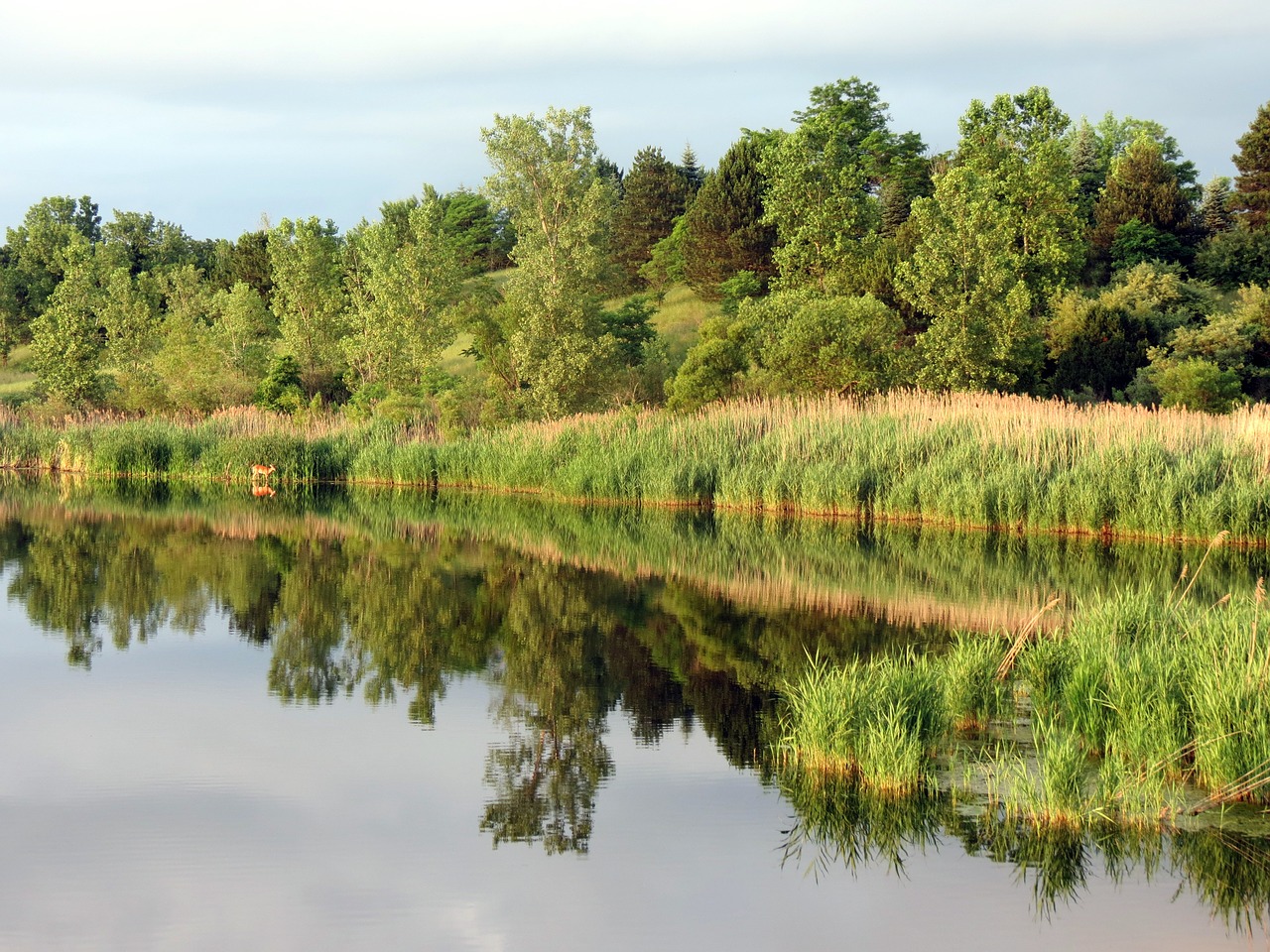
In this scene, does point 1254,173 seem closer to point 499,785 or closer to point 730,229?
point 730,229

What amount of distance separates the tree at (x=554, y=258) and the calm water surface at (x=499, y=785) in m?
19.0

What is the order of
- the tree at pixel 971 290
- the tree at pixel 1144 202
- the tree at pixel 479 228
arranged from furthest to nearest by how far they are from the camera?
the tree at pixel 479 228, the tree at pixel 1144 202, the tree at pixel 971 290

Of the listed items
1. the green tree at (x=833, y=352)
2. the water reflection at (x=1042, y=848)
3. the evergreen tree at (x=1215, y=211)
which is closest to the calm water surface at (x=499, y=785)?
the water reflection at (x=1042, y=848)

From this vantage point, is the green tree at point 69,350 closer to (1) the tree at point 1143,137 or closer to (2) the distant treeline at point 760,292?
(2) the distant treeline at point 760,292

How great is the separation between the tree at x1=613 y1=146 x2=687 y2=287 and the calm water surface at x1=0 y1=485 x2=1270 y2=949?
44.6 m

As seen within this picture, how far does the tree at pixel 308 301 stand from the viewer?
49656 millimetres

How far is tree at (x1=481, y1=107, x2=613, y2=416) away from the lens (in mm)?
35375

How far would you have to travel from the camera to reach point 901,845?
6.79 meters

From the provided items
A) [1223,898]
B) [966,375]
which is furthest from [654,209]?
[1223,898]

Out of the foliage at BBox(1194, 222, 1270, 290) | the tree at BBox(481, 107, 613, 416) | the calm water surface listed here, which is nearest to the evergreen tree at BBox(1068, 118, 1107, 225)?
the foliage at BBox(1194, 222, 1270, 290)

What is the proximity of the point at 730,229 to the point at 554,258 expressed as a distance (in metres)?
16.6

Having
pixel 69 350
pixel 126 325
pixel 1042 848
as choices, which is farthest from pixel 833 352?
pixel 126 325

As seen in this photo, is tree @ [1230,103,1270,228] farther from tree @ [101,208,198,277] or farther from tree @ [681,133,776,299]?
tree @ [101,208,198,277]

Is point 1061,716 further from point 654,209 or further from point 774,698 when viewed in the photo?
point 654,209
